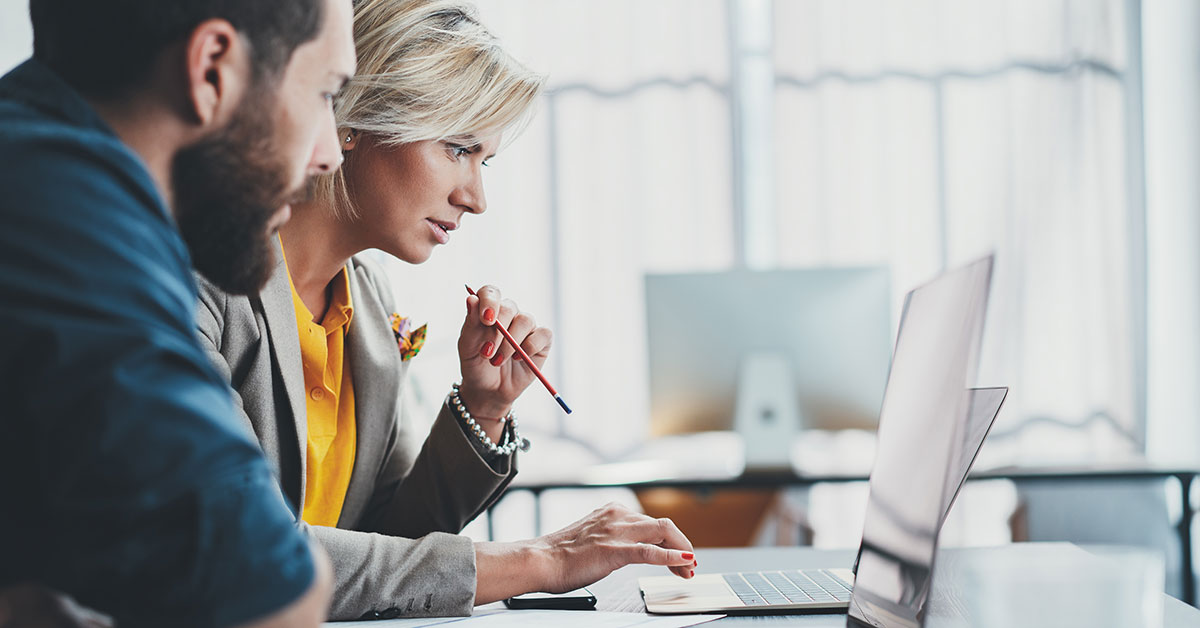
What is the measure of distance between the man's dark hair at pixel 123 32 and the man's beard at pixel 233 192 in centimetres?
3

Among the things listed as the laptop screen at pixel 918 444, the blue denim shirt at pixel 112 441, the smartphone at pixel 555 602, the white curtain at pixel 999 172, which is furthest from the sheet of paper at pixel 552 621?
the white curtain at pixel 999 172

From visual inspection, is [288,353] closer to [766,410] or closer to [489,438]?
[489,438]

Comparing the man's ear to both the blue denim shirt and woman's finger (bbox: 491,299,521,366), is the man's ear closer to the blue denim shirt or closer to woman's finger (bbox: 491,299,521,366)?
the blue denim shirt

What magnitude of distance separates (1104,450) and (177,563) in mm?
3463

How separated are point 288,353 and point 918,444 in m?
0.65

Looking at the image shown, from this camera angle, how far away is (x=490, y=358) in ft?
3.96

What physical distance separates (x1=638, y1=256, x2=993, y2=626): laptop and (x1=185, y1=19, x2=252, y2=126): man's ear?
A: 1.57 feet

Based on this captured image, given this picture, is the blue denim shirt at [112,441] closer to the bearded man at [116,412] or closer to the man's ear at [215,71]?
the bearded man at [116,412]

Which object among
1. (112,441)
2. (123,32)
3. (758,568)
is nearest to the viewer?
(112,441)

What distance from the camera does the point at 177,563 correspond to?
1.41 ft

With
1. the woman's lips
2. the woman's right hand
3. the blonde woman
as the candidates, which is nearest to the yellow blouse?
the blonde woman

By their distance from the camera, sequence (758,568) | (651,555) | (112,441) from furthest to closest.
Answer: (758,568) < (651,555) < (112,441)

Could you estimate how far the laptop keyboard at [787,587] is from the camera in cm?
89

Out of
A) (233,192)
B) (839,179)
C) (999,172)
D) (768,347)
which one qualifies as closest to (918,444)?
(233,192)
